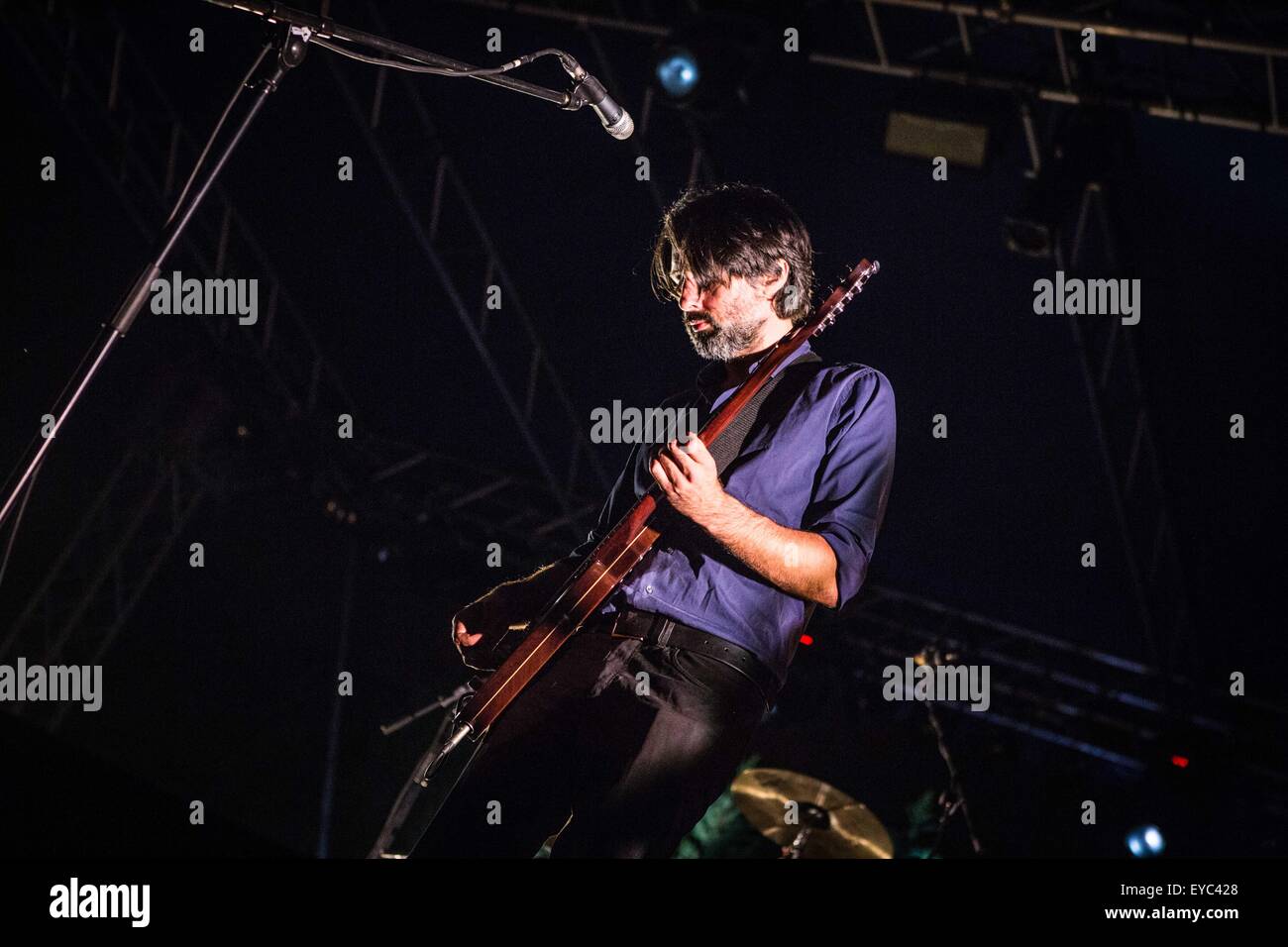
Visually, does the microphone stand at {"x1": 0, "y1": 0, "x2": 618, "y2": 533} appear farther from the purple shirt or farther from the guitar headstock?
the purple shirt

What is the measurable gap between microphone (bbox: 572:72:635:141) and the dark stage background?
2579mm

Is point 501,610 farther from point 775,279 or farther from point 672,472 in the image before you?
point 775,279

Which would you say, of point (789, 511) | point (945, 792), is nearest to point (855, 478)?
point (789, 511)

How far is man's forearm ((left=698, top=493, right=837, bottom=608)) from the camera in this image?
234 centimetres

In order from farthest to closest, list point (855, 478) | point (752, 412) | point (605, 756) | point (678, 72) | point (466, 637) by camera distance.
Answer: point (678, 72), point (466, 637), point (752, 412), point (855, 478), point (605, 756)

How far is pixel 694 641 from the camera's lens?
246 cm

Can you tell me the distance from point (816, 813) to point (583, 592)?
14.1ft

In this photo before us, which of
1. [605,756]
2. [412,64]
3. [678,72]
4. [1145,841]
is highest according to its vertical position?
[678,72]

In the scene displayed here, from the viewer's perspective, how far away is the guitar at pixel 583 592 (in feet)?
8.53
